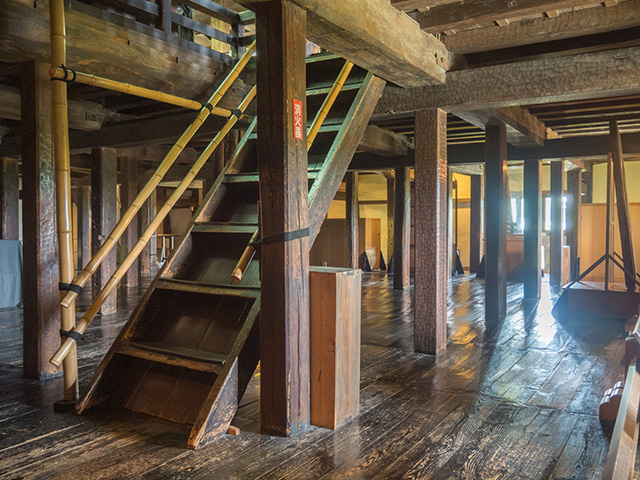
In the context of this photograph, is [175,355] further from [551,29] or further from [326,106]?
[551,29]

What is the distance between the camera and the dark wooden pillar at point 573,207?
10.3 m

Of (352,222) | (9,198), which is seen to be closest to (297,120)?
(9,198)

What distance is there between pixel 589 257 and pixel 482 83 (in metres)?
→ 7.98

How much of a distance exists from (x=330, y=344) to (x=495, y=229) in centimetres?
399

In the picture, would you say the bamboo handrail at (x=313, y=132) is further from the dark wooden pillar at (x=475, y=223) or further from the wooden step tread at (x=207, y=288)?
the dark wooden pillar at (x=475, y=223)

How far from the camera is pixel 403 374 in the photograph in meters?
3.91

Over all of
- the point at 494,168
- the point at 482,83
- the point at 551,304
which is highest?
the point at 482,83

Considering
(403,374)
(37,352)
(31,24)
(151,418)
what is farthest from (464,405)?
(31,24)

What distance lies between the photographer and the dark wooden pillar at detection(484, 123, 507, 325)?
610 cm

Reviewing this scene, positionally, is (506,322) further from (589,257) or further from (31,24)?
(589,257)

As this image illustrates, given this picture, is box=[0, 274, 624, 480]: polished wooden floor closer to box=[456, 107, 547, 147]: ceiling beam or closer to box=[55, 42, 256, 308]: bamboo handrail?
box=[55, 42, 256, 308]: bamboo handrail

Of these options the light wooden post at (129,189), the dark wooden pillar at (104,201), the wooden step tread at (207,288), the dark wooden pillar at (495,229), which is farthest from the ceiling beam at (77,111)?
the dark wooden pillar at (495,229)

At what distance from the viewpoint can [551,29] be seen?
3.54m

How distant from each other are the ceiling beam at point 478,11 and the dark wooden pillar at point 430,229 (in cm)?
96
